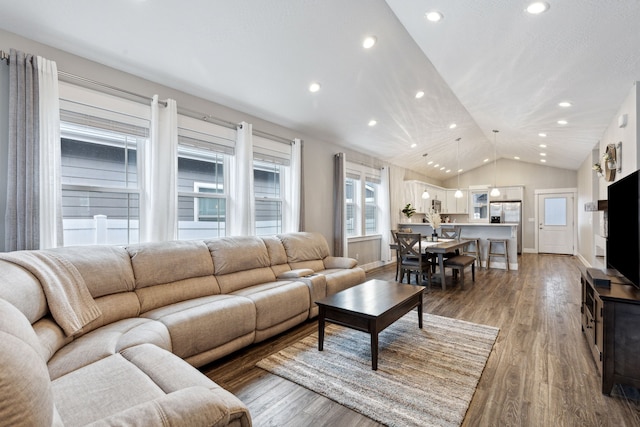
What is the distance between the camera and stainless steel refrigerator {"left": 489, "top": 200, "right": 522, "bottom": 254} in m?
9.71

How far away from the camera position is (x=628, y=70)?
2.89 meters

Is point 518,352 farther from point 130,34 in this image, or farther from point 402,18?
point 130,34

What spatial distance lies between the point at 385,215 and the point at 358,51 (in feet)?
14.2

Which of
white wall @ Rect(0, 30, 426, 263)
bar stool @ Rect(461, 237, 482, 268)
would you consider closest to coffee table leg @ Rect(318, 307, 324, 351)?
white wall @ Rect(0, 30, 426, 263)

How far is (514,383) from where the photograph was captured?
87.8 inches

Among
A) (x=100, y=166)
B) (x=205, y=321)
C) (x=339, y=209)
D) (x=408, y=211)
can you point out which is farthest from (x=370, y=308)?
(x=408, y=211)

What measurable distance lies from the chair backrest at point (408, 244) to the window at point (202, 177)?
9.19 ft

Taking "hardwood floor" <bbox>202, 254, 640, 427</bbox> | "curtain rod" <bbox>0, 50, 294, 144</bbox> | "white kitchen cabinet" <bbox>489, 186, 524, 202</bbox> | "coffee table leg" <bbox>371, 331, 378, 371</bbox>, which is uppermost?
"curtain rod" <bbox>0, 50, 294, 144</bbox>

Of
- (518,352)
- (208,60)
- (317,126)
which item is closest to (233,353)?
(518,352)

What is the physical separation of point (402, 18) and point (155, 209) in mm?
3114

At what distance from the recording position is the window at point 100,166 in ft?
8.85

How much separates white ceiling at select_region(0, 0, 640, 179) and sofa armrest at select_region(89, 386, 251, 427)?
269cm

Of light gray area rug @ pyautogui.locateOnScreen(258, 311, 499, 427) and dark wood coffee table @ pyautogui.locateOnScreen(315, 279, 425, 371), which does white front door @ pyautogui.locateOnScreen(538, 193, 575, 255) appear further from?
dark wood coffee table @ pyautogui.locateOnScreen(315, 279, 425, 371)

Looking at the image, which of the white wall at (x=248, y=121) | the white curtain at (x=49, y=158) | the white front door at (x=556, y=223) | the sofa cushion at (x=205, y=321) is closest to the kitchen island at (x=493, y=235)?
the white wall at (x=248, y=121)
